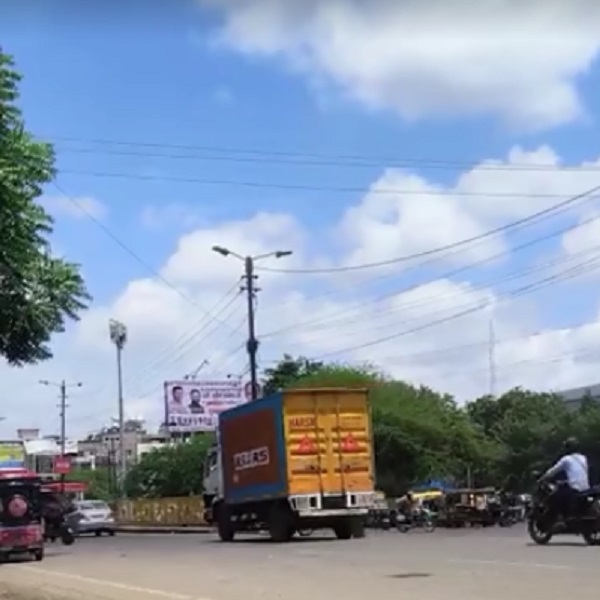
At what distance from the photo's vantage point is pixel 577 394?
260 ft

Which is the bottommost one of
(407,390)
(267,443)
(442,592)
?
(442,592)

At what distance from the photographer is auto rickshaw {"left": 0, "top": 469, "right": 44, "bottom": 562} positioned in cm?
2847

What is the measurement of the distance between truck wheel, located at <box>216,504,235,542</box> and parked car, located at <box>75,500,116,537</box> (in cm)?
1689

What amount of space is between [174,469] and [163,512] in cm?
2782

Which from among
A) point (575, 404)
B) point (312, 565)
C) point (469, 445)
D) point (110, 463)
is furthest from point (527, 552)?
point (110, 463)

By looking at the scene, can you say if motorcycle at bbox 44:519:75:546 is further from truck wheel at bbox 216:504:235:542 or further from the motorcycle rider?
the motorcycle rider

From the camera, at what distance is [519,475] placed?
64312 mm

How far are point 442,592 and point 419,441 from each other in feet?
161

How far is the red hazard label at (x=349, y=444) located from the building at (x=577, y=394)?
136ft

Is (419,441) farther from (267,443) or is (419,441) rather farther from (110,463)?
(110,463)

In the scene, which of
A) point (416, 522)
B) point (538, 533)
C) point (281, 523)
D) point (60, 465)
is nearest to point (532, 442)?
point (416, 522)

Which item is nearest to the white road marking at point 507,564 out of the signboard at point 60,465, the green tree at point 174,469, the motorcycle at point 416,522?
the motorcycle at point 416,522

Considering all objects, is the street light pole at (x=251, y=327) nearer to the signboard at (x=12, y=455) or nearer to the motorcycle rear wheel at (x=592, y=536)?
the signboard at (x=12, y=455)

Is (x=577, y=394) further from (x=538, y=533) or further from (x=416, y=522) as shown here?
(x=538, y=533)
